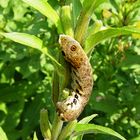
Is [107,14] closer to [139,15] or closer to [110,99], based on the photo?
[139,15]

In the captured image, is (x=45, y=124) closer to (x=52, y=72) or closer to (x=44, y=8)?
(x=44, y=8)

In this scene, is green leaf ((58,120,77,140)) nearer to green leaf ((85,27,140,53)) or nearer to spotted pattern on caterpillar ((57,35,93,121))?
spotted pattern on caterpillar ((57,35,93,121))

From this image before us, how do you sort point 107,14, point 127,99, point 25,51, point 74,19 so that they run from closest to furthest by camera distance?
point 74,19, point 107,14, point 127,99, point 25,51

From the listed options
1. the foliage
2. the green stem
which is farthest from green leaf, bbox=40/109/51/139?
the foliage

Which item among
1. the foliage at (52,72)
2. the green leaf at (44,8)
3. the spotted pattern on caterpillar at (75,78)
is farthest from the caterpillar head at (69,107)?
the foliage at (52,72)

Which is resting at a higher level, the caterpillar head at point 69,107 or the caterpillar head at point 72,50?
the caterpillar head at point 72,50

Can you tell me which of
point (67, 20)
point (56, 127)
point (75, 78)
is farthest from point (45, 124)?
point (67, 20)

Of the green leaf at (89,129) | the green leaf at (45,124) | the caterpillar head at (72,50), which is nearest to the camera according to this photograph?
the caterpillar head at (72,50)

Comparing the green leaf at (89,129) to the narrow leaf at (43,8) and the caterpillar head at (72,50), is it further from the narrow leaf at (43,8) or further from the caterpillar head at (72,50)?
the narrow leaf at (43,8)

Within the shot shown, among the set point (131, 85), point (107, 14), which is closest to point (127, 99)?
point (131, 85)
